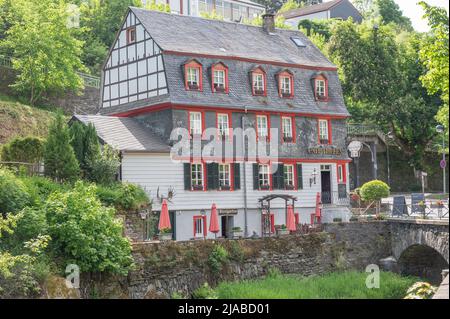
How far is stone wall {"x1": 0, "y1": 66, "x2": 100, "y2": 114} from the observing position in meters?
52.5

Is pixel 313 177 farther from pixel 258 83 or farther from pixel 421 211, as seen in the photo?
pixel 421 211

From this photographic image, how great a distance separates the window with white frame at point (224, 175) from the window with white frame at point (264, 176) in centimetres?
189

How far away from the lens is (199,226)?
128ft

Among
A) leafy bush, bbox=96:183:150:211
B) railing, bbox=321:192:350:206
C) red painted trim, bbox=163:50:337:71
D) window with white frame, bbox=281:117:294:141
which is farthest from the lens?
railing, bbox=321:192:350:206

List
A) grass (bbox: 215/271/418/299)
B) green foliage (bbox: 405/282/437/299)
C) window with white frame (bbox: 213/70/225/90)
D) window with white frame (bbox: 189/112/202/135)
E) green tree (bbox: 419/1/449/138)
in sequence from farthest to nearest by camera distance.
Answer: window with white frame (bbox: 213/70/225/90)
window with white frame (bbox: 189/112/202/135)
grass (bbox: 215/271/418/299)
green tree (bbox: 419/1/449/138)
green foliage (bbox: 405/282/437/299)

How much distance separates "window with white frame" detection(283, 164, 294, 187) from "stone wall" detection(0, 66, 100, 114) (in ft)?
54.0

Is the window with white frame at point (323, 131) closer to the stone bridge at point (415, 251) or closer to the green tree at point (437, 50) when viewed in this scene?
the stone bridge at point (415, 251)

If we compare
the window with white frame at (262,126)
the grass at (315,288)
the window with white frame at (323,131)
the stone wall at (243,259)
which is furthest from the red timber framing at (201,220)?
the window with white frame at (323,131)

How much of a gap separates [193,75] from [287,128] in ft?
18.8

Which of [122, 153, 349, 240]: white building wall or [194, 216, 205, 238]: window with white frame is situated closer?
[122, 153, 349, 240]: white building wall

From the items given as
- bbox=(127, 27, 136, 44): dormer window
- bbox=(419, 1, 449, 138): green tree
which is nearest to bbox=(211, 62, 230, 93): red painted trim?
bbox=(127, 27, 136, 44): dormer window

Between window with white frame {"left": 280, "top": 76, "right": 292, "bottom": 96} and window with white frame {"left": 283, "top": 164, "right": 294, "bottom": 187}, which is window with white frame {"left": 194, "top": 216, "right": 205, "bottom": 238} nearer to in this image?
window with white frame {"left": 283, "top": 164, "right": 294, "bottom": 187}

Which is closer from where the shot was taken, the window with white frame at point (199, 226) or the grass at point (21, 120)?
the window with white frame at point (199, 226)

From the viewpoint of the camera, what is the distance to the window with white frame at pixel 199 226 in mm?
38750
